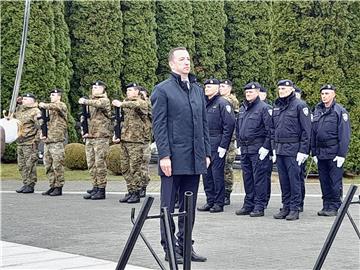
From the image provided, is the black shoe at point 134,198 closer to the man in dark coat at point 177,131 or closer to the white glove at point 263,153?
the white glove at point 263,153

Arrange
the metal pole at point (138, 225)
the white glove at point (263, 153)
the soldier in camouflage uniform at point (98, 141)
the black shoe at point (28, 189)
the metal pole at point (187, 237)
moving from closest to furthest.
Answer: the metal pole at point (138, 225), the metal pole at point (187, 237), the white glove at point (263, 153), the soldier in camouflage uniform at point (98, 141), the black shoe at point (28, 189)

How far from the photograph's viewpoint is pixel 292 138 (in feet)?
34.7

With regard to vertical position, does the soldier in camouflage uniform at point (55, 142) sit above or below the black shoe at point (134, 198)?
above

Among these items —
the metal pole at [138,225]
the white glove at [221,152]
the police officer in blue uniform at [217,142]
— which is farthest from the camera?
the police officer in blue uniform at [217,142]

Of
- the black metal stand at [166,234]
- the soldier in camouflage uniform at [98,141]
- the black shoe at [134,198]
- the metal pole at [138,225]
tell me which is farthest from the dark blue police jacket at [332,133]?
the metal pole at [138,225]

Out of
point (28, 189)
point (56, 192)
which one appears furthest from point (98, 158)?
point (28, 189)

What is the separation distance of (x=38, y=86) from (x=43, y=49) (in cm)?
→ 107

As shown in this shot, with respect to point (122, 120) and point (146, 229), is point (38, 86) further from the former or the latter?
point (146, 229)

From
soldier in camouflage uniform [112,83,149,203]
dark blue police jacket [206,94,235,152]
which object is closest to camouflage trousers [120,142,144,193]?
soldier in camouflage uniform [112,83,149,203]

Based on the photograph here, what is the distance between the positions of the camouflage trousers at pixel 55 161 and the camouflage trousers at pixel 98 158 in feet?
2.20

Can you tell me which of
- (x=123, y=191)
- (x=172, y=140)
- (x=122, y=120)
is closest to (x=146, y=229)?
(x=172, y=140)

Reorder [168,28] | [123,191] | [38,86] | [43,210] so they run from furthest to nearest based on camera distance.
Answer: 1. [168,28]
2. [38,86]
3. [123,191]
4. [43,210]

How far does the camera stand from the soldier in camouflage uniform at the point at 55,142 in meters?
13.5

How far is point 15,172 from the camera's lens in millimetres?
18109
